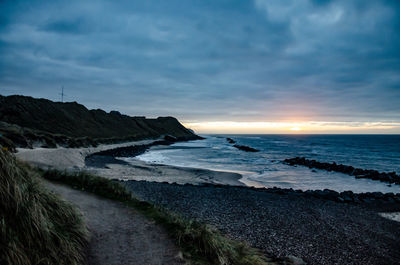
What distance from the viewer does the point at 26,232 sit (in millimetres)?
3732

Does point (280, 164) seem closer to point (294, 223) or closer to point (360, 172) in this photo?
point (360, 172)

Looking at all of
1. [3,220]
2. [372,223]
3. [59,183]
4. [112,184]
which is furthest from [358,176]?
[3,220]

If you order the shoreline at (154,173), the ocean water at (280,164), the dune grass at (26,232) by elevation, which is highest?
the dune grass at (26,232)

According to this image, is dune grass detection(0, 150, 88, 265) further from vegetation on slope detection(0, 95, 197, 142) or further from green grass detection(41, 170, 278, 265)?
vegetation on slope detection(0, 95, 197, 142)

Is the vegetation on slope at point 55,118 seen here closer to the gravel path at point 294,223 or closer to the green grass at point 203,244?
the gravel path at point 294,223

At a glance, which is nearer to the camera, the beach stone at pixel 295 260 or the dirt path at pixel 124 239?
the dirt path at pixel 124 239

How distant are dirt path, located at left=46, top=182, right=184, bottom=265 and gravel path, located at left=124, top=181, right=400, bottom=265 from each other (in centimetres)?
256

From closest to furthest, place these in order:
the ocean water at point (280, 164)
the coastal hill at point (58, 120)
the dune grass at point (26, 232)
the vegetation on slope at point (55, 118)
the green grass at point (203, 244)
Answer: the dune grass at point (26, 232) < the green grass at point (203, 244) < the ocean water at point (280, 164) < the coastal hill at point (58, 120) < the vegetation on slope at point (55, 118)

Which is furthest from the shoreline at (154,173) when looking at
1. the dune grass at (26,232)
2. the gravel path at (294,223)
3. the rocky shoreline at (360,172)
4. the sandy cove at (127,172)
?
the dune grass at (26,232)

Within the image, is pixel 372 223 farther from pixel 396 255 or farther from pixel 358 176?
pixel 358 176

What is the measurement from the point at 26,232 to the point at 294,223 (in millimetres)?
7860

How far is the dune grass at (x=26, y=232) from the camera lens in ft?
11.1

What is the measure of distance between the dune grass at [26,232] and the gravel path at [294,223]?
454 centimetres

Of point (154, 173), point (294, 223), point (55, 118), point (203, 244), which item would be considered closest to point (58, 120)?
point (55, 118)
